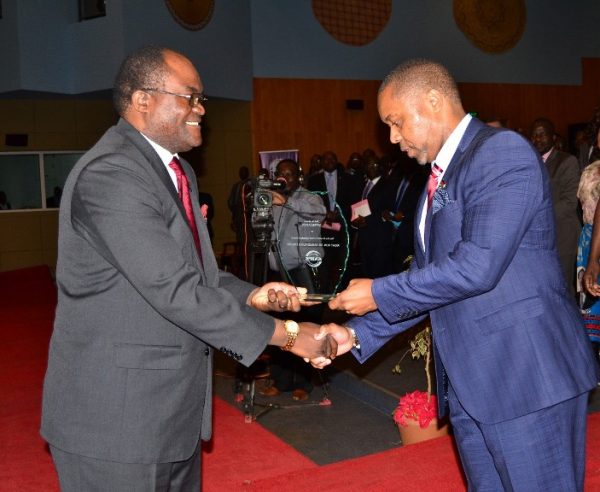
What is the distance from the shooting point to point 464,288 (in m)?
2.19

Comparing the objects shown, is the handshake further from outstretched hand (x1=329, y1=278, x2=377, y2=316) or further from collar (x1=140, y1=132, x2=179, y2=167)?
collar (x1=140, y1=132, x2=179, y2=167)

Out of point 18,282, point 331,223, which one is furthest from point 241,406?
point 18,282

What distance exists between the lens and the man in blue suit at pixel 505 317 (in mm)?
2158

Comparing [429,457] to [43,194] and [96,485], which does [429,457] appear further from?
[43,194]

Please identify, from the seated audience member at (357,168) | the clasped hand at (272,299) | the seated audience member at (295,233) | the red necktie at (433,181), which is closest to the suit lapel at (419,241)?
the red necktie at (433,181)

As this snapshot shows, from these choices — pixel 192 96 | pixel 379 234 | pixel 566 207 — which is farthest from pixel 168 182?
pixel 379 234

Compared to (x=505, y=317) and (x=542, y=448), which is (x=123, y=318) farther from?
(x=542, y=448)

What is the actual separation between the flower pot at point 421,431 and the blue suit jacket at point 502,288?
2.23m

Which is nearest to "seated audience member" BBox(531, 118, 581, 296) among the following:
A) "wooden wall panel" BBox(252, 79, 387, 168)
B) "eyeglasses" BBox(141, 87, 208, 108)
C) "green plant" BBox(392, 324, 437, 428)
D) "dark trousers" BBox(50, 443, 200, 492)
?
"green plant" BBox(392, 324, 437, 428)

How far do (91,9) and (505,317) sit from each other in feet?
39.1

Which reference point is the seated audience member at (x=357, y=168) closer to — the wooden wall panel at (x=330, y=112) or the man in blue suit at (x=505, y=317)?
the wooden wall panel at (x=330, y=112)

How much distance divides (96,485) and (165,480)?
0.20 m

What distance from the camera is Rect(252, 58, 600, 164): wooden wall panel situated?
13.6 metres

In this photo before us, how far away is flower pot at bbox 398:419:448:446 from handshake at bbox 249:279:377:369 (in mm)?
1695
